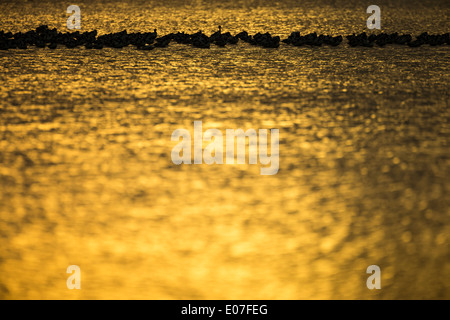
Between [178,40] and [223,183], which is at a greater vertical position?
[178,40]

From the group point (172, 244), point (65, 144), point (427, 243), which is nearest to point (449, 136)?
point (427, 243)

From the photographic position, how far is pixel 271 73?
3895 millimetres

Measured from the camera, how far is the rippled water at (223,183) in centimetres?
167

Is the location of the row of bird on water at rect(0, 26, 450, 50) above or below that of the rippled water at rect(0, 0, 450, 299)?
above

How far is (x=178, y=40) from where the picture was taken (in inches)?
194

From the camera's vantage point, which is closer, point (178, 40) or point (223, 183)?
point (223, 183)

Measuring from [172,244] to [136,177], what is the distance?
553mm

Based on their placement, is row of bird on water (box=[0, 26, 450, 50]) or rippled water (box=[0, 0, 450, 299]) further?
row of bird on water (box=[0, 26, 450, 50])

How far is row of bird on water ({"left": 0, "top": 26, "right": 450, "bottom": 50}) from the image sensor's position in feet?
15.6

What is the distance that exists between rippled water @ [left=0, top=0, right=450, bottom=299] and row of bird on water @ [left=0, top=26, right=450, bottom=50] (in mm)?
556

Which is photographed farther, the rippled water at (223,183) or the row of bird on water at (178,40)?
the row of bird on water at (178,40)

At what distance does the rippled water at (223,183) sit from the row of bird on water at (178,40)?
1.83 feet

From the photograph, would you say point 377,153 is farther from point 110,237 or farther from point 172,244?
point 110,237

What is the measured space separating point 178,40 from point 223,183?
9.74 ft
